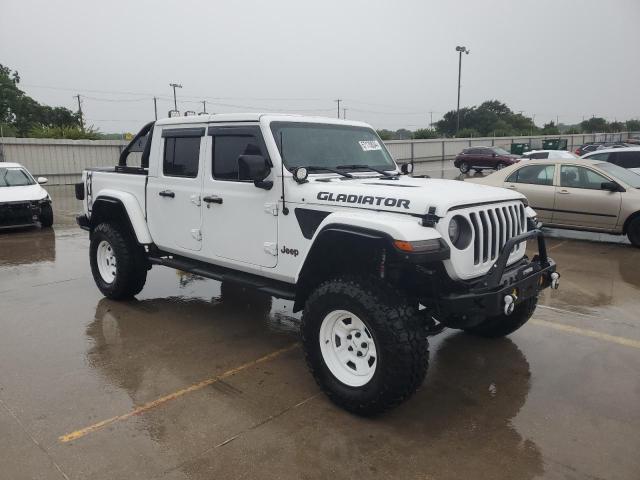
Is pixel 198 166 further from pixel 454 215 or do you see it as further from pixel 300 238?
pixel 454 215

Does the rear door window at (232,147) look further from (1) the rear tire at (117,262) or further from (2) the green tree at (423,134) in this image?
(2) the green tree at (423,134)

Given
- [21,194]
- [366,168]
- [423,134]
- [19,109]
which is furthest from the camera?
[19,109]

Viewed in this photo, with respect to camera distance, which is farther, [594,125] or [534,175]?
[594,125]

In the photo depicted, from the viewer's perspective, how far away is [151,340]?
4789 mm

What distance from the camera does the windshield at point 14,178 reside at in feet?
35.7

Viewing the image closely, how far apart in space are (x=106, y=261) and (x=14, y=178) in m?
6.62

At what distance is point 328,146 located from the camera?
180 inches

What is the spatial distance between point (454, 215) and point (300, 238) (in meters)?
1.17

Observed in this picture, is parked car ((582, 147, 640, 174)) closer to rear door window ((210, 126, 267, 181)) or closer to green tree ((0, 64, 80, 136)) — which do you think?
rear door window ((210, 126, 267, 181))

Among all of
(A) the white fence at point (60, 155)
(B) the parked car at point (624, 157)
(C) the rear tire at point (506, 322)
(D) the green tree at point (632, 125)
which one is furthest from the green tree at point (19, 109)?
(D) the green tree at point (632, 125)

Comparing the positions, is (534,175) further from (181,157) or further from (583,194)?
(181,157)

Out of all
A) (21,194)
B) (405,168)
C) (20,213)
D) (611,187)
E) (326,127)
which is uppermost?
(326,127)

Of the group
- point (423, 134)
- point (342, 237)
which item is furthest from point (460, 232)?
point (423, 134)

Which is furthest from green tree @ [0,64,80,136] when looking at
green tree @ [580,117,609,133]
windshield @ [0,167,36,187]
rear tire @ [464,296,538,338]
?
green tree @ [580,117,609,133]
